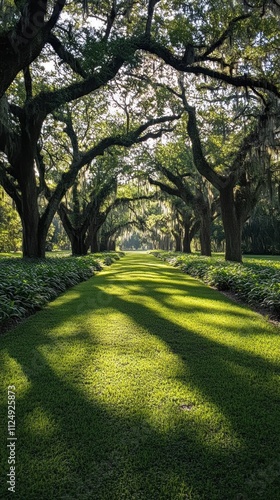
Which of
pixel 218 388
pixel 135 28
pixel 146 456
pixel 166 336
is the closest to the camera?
pixel 146 456

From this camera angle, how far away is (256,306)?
6254mm

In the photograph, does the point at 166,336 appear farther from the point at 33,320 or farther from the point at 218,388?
the point at 33,320

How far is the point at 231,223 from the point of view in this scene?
1437 cm

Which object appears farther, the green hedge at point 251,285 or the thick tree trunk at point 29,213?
the thick tree trunk at point 29,213

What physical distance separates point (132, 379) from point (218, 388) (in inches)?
32.0

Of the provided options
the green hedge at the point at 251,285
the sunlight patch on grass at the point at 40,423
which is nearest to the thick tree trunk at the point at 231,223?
the green hedge at the point at 251,285

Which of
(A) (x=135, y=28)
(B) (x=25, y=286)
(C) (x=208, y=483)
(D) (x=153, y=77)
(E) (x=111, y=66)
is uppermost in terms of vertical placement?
(A) (x=135, y=28)

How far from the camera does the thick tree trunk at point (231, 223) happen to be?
557 inches

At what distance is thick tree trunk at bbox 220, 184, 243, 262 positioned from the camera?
1416 cm

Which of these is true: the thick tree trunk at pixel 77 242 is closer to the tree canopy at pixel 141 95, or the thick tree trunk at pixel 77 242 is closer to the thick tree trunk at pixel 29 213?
the tree canopy at pixel 141 95

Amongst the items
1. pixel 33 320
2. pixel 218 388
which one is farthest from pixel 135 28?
pixel 218 388

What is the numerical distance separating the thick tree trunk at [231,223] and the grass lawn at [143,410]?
1010 centimetres

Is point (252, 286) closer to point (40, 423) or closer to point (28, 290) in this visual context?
point (28, 290)

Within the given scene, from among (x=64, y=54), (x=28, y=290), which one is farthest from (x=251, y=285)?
(x=64, y=54)
